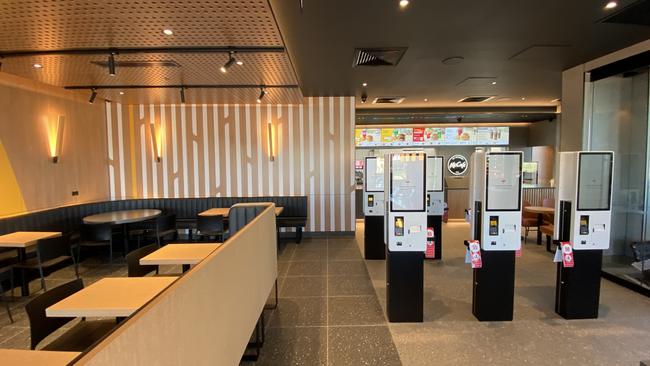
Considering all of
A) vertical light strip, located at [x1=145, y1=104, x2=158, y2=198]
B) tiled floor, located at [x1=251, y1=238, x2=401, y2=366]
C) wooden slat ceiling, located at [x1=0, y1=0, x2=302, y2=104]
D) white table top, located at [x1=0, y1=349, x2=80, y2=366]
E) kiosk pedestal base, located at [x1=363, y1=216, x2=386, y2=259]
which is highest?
wooden slat ceiling, located at [x1=0, y1=0, x2=302, y2=104]

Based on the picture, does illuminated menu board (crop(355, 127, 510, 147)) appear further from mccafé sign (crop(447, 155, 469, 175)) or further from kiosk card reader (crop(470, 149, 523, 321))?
kiosk card reader (crop(470, 149, 523, 321))

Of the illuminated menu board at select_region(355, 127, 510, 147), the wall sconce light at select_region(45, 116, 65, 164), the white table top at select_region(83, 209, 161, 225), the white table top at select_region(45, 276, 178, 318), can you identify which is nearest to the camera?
the white table top at select_region(45, 276, 178, 318)

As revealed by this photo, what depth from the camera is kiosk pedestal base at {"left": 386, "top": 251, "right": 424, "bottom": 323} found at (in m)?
3.46

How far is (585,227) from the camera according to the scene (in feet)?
11.6

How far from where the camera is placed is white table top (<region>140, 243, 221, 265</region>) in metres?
2.83

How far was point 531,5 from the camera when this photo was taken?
323cm

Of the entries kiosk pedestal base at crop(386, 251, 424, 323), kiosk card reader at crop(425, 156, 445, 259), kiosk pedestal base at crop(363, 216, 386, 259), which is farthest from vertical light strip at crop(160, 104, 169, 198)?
kiosk pedestal base at crop(386, 251, 424, 323)

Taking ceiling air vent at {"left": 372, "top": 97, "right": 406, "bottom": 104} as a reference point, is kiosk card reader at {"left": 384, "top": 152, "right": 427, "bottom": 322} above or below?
below

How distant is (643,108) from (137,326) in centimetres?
713

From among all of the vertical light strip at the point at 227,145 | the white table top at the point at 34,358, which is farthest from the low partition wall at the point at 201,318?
the vertical light strip at the point at 227,145

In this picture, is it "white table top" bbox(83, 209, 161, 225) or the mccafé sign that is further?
the mccafé sign

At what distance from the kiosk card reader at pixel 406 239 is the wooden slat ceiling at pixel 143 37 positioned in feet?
7.30

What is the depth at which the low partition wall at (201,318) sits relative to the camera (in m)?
0.96

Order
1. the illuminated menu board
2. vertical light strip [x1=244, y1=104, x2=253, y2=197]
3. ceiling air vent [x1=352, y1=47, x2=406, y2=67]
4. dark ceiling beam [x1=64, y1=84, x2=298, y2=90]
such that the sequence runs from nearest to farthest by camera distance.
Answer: ceiling air vent [x1=352, y1=47, x2=406, y2=67] < dark ceiling beam [x1=64, y1=84, x2=298, y2=90] < vertical light strip [x1=244, y1=104, x2=253, y2=197] < the illuminated menu board
